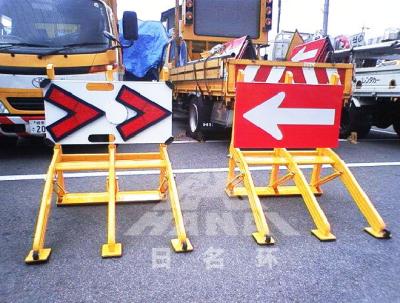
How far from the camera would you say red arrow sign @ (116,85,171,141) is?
313cm

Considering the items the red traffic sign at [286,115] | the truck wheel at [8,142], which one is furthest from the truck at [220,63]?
the truck wheel at [8,142]

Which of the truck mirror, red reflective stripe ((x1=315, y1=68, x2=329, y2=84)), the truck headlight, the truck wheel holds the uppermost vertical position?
the truck mirror

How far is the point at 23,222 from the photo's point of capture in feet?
10.2

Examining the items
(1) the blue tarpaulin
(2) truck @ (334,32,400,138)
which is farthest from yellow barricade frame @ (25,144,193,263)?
(1) the blue tarpaulin

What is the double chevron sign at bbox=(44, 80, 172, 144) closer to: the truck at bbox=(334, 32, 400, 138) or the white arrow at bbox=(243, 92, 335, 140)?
the white arrow at bbox=(243, 92, 335, 140)

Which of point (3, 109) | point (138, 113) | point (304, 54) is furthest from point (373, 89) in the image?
point (3, 109)

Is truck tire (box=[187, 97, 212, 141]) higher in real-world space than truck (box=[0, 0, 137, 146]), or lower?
lower

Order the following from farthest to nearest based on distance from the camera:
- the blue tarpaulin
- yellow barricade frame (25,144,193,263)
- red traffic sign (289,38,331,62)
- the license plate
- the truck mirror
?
the blue tarpaulin
red traffic sign (289,38,331,62)
the truck mirror
the license plate
yellow barricade frame (25,144,193,263)

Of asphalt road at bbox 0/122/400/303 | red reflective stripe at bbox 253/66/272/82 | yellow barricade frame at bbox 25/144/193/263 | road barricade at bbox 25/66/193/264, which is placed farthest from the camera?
red reflective stripe at bbox 253/66/272/82

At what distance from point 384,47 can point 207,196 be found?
17.6ft

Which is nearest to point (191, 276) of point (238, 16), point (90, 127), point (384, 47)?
point (90, 127)

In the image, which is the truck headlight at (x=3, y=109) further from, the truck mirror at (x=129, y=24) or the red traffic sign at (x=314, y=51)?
the red traffic sign at (x=314, y=51)

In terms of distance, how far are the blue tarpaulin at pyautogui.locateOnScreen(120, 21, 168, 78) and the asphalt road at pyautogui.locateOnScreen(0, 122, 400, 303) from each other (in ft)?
25.4

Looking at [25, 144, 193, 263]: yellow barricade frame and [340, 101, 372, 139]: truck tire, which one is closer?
[25, 144, 193, 263]: yellow barricade frame
